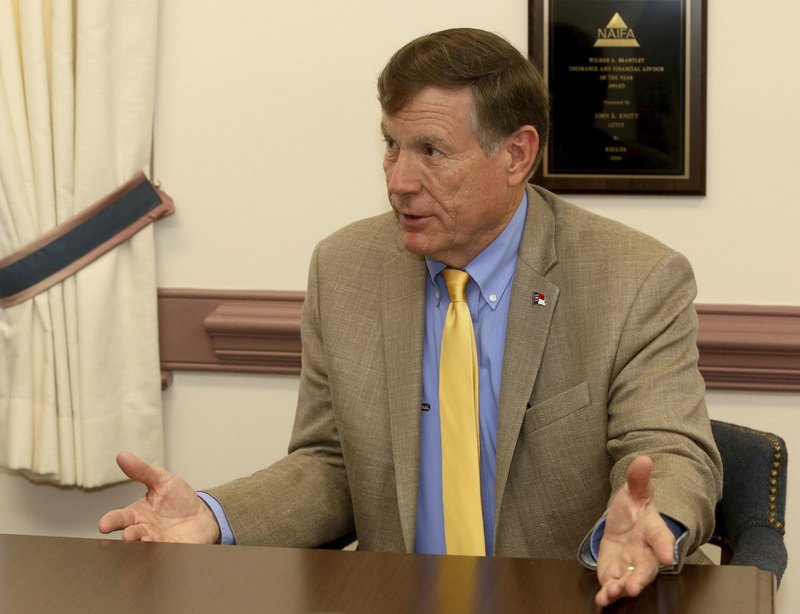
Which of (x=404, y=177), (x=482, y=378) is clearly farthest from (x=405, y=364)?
(x=404, y=177)

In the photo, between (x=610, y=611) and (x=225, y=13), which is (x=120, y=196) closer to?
(x=225, y=13)

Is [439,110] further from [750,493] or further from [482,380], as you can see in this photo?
[750,493]

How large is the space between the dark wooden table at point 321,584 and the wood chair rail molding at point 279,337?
5.20 ft

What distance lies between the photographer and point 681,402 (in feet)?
7.11

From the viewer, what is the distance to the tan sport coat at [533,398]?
2213mm

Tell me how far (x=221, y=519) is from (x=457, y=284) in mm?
693

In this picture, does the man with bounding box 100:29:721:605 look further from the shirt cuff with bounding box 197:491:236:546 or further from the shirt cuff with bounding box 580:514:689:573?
the shirt cuff with bounding box 580:514:689:573

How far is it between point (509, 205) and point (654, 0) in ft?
3.17

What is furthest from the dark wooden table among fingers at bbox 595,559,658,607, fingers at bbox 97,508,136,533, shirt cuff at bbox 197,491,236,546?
shirt cuff at bbox 197,491,236,546

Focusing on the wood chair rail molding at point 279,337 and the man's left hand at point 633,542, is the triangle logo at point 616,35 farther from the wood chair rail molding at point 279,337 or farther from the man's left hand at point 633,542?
the man's left hand at point 633,542

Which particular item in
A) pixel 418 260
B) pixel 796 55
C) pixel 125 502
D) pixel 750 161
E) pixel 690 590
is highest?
pixel 796 55

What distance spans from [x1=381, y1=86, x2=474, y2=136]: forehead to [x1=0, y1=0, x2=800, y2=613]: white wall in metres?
0.92

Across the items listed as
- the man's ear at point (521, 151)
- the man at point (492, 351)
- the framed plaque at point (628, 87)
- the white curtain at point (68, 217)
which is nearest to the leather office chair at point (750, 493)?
the man at point (492, 351)

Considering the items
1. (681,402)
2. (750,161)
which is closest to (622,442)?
(681,402)
